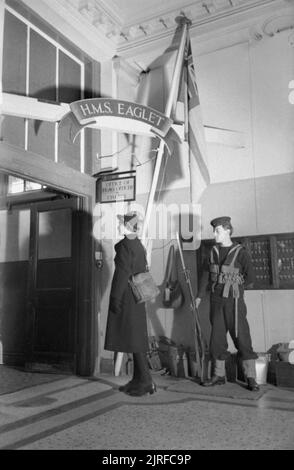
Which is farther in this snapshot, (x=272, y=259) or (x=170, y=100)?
(x=170, y=100)

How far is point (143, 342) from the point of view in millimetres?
3881

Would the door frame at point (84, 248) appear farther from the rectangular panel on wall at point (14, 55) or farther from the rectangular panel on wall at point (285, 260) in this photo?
the rectangular panel on wall at point (285, 260)

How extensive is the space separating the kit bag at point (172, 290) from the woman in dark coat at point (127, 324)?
0.86m

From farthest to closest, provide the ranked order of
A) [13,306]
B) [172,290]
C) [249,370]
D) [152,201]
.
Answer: [13,306], [152,201], [172,290], [249,370]

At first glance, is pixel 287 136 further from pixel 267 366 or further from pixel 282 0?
pixel 267 366

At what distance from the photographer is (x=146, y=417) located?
3.20 meters

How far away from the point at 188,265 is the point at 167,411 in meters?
1.98

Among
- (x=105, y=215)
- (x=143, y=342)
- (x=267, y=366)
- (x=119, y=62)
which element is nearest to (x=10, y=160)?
(x=105, y=215)

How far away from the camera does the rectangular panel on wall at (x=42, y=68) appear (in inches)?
179

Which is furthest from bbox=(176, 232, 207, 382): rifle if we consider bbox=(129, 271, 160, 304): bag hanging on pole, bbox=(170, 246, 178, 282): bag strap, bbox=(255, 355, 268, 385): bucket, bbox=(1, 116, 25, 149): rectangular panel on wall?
bbox=(1, 116, 25, 149): rectangular panel on wall

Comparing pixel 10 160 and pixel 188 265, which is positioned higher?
pixel 10 160

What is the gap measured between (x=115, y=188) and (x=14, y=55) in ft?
5.77

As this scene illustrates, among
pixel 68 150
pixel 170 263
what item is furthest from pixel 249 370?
pixel 68 150

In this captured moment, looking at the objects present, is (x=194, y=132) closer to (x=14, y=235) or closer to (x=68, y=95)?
(x=68, y=95)
